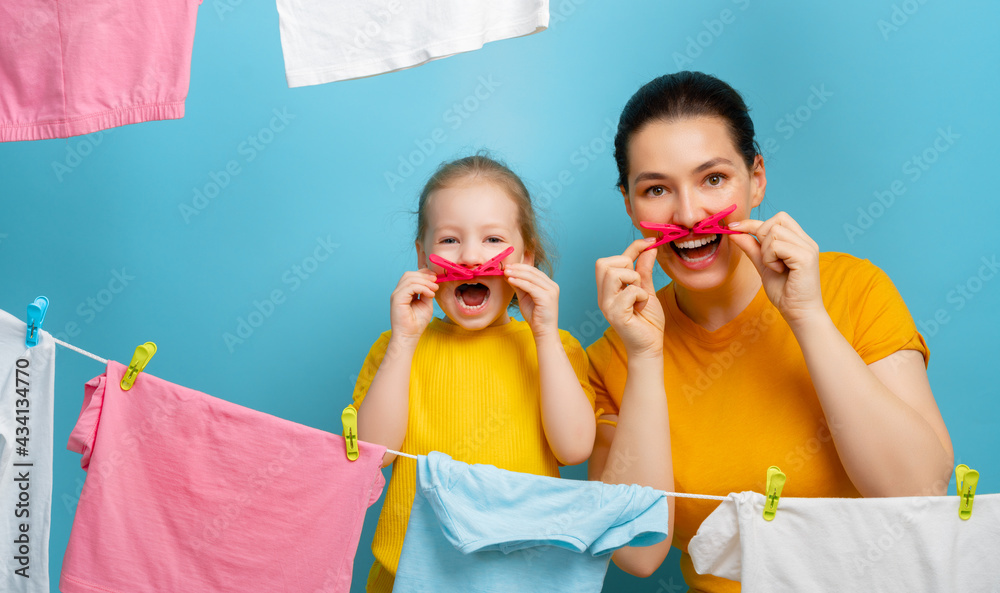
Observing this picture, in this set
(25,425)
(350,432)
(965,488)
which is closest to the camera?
(965,488)

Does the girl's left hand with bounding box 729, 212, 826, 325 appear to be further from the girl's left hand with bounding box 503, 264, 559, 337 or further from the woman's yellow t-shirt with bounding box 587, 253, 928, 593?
the girl's left hand with bounding box 503, 264, 559, 337

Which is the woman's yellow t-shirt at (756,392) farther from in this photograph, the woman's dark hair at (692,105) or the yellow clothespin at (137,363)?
the yellow clothespin at (137,363)

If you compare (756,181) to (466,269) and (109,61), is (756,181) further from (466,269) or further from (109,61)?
(109,61)

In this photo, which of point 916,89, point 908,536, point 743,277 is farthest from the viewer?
point 916,89

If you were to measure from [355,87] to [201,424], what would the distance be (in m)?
1.28

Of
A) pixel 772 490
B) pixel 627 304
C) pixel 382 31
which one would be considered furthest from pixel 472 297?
pixel 772 490

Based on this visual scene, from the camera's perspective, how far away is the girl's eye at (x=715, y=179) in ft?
5.24

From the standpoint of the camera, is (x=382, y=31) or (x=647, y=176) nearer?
(x=382, y=31)

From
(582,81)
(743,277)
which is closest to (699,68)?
(582,81)

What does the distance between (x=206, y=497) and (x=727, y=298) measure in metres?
1.12

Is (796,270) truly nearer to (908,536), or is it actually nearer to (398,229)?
(908,536)

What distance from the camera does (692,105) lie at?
1612mm

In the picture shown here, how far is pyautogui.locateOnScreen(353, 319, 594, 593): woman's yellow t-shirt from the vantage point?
1.59 meters

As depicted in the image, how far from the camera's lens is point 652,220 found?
1616 millimetres
